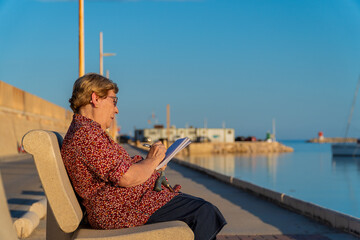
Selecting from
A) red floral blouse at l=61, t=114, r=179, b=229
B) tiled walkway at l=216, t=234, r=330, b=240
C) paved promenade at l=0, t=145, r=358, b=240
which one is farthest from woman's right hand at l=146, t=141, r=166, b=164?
tiled walkway at l=216, t=234, r=330, b=240

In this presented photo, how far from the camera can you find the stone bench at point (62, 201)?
9.58 ft

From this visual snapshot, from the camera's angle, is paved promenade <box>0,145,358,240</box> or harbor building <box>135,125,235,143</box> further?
harbor building <box>135,125,235,143</box>

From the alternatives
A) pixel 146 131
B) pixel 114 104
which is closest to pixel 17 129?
pixel 114 104

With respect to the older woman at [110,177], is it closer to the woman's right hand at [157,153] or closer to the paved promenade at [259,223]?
the woman's right hand at [157,153]

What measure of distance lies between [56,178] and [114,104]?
2.28 feet

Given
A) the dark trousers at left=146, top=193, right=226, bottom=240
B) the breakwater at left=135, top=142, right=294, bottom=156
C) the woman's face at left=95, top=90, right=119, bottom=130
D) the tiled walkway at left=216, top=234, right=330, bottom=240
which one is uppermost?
the woman's face at left=95, top=90, right=119, bottom=130

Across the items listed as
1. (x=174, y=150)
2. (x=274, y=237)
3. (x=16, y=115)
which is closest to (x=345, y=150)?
(x=16, y=115)

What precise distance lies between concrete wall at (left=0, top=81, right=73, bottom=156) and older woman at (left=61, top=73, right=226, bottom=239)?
18.6 m

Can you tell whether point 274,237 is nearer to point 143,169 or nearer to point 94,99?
point 143,169

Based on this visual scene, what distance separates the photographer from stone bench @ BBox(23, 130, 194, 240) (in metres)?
2.92

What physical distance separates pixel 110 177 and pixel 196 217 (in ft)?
2.26

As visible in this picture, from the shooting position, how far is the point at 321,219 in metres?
6.69

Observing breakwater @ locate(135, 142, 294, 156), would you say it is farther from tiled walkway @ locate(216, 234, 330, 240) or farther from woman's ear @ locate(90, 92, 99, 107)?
woman's ear @ locate(90, 92, 99, 107)

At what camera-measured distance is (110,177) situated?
2941mm
